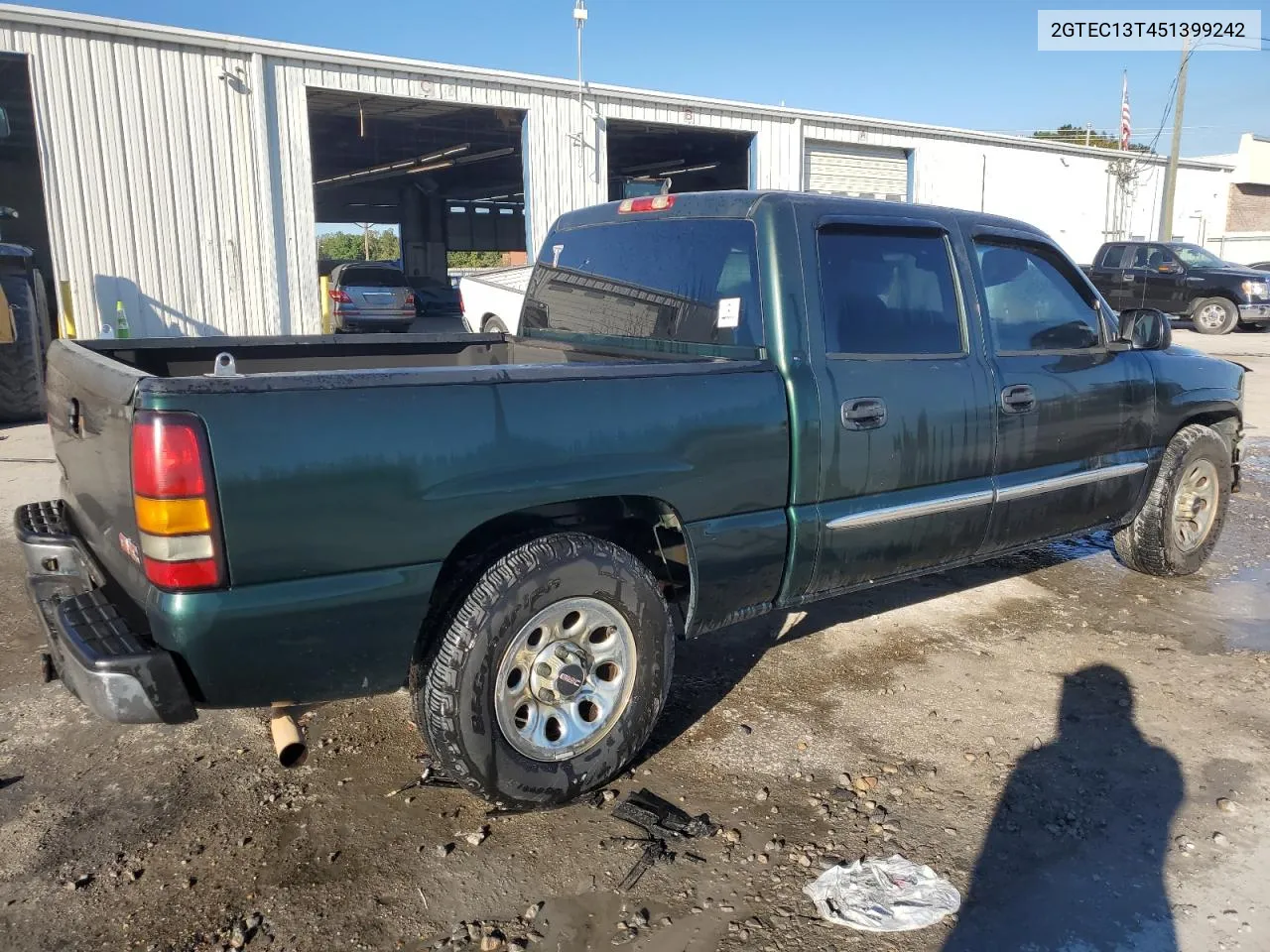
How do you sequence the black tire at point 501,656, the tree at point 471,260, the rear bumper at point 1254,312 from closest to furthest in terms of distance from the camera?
the black tire at point 501,656
the rear bumper at point 1254,312
the tree at point 471,260

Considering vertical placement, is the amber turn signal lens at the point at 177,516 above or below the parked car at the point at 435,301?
above

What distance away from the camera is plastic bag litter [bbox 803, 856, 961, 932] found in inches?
101

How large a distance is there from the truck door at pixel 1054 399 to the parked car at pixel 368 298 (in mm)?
18759

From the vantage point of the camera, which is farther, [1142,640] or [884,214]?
[1142,640]

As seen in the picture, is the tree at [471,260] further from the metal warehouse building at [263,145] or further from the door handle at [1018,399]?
the door handle at [1018,399]

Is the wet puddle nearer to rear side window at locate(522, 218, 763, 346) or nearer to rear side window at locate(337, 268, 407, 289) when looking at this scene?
rear side window at locate(522, 218, 763, 346)

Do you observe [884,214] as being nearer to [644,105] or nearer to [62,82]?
[62,82]

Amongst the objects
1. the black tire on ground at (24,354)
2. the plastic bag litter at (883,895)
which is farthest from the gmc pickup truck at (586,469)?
the black tire on ground at (24,354)

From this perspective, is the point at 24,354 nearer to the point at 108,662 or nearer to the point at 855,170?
the point at 108,662

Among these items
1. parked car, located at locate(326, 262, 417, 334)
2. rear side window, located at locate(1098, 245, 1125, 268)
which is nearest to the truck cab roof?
rear side window, located at locate(1098, 245, 1125, 268)

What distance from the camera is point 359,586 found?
2590 millimetres

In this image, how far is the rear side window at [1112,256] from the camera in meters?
20.1

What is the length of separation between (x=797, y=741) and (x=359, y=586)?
1.77 meters

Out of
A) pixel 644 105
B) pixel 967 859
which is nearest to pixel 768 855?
pixel 967 859
